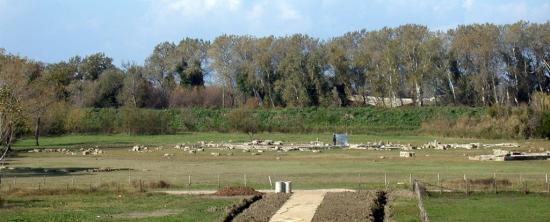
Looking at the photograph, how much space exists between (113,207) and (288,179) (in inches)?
700

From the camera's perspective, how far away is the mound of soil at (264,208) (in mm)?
34188

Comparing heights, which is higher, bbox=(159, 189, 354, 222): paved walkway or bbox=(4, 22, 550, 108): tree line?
bbox=(4, 22, 550, 108): tree line

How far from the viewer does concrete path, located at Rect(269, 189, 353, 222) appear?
34.0 meters

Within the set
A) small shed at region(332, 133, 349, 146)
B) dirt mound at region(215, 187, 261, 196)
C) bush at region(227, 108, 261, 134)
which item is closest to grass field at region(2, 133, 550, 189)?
dirt mound at region(215, 187, 261, 196)

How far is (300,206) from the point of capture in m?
38.2

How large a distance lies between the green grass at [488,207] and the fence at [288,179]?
1.74 m

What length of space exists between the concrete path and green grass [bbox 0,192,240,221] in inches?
106

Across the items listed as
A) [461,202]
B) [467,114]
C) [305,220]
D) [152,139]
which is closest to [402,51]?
[467,114]

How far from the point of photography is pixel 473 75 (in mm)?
137500

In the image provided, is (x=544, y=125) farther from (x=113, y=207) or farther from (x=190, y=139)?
(x=113, y=207)

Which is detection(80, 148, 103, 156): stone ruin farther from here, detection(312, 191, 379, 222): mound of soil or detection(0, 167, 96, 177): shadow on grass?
detection(312, 191, 379, 222): mound of soil

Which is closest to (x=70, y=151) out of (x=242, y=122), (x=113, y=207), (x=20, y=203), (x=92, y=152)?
(x=92, y=152)

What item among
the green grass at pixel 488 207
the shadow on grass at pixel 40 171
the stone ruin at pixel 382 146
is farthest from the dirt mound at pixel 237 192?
the stone ruin at pixel 382 146

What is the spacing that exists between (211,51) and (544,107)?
228 ft
